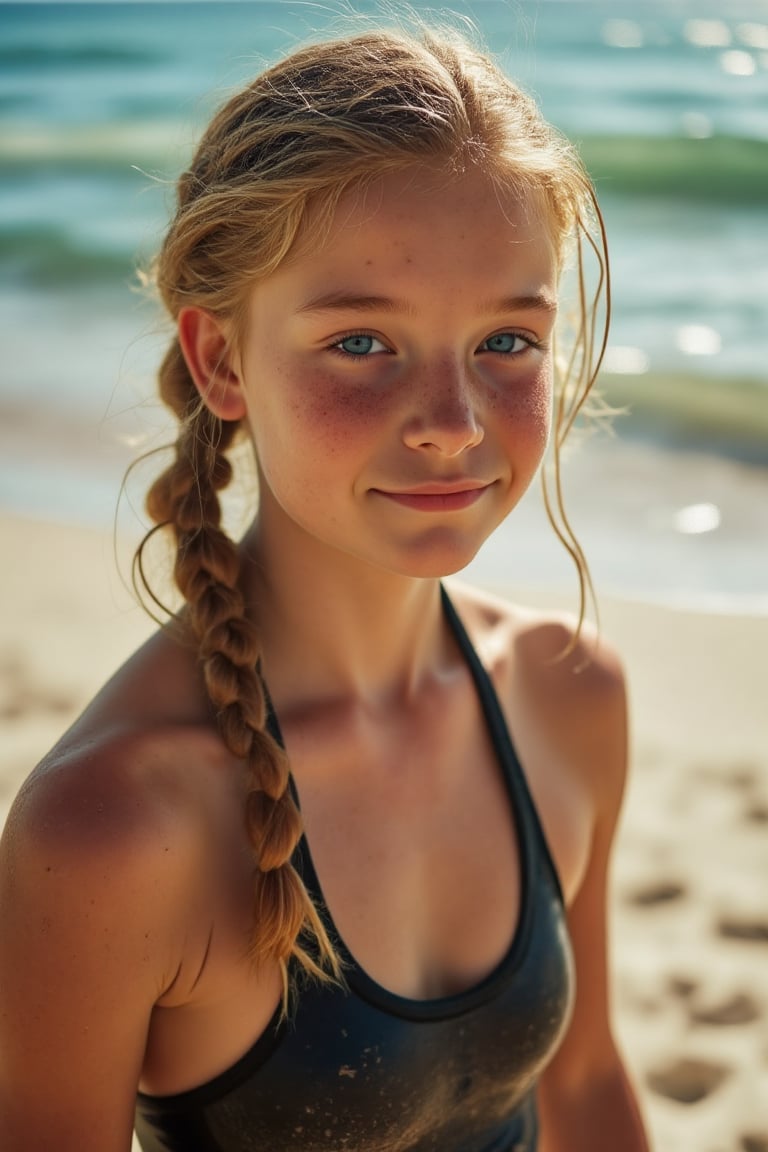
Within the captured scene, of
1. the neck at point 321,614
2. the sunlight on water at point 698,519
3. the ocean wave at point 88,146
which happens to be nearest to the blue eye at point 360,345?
the neck at point 321,614

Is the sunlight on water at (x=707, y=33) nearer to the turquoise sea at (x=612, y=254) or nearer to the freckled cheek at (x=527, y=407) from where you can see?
the turquoise sea at (x=612, y=254)

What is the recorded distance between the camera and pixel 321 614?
5.87 ft

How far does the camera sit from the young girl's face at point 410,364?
4.98 ft

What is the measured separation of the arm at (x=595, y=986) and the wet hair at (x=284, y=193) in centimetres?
54

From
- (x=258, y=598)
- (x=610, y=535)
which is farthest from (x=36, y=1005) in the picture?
(x=610, y=535)

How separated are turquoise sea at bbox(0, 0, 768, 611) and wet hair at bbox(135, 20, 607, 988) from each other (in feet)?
0.73

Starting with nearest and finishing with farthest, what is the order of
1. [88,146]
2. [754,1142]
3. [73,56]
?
[754,1142] → [88,146] → [73,56]

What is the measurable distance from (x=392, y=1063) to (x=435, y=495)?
64cm

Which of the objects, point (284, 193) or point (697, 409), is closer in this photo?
point (284, 193)

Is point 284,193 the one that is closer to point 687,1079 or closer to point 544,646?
point 544,646

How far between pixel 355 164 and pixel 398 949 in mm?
895

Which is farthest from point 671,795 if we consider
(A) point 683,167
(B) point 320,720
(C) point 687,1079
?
(A) point 683,167

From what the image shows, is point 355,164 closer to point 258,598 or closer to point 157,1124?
point 258,598

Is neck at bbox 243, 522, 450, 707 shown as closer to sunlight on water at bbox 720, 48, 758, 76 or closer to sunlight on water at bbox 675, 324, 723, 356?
sunlight on water at bbox 675, 324, 723, 356
